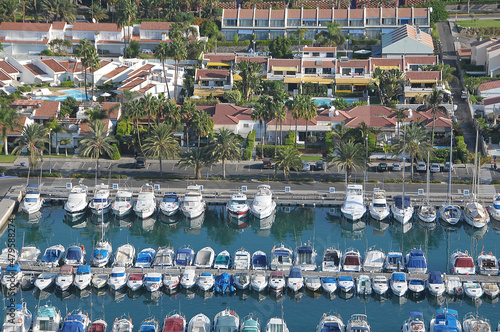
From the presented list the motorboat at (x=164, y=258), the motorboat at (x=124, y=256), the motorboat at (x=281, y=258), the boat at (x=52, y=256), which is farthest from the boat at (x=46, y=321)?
the motorboat at (x=281, y=258)

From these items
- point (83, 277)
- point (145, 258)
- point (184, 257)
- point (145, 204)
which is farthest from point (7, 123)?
point (184, 257)

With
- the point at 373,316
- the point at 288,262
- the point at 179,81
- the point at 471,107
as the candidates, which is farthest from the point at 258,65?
the point at 373,316

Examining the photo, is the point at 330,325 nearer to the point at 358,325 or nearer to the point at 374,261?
the point at 358,325

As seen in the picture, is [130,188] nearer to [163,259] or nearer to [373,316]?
[163,259]

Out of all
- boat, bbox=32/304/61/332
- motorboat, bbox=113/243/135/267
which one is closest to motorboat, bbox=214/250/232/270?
motorboat, bbox=113/243/135/267

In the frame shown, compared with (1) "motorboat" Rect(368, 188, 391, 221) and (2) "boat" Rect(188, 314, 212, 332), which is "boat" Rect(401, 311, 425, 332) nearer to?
(2) "boat" Rect(188, 314, 212, 332)

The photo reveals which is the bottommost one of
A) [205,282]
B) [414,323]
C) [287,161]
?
[414,323]

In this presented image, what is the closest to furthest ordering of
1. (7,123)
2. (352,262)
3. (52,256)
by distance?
(352,262), (52,256), (7,123)
